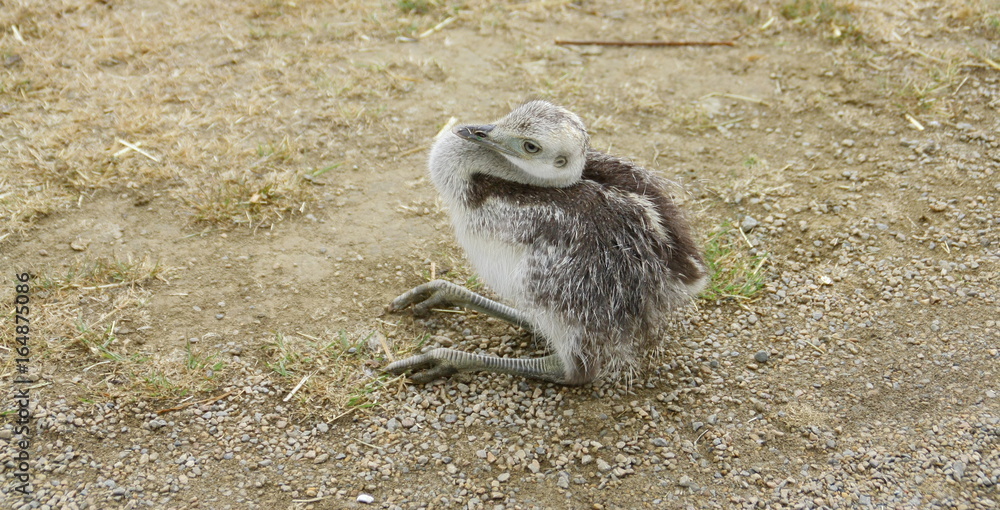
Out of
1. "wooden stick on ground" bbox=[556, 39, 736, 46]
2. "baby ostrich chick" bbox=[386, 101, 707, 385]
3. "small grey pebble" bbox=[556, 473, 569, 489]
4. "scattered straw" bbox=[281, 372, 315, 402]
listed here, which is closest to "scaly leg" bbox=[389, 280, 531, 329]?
"baby ostrich chick" bbox=[386, 101, 707, 385]

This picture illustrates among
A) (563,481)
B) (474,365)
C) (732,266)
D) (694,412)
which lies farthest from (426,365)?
(732,266)

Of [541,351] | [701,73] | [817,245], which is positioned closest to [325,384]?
[541,351]

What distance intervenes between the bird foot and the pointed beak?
1017 mm

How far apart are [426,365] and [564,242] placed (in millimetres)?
961

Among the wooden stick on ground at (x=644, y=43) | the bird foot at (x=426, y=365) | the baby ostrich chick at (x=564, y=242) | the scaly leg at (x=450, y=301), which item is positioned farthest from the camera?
the wooden stick on ground at (x=644, y=43)

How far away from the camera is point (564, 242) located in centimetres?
356

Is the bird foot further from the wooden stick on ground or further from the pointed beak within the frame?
the wooden stick on ground

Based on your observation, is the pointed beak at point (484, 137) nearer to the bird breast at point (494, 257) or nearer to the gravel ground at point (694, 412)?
the bird breast at point (494, 257)

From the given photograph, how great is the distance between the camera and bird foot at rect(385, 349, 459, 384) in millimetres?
3842

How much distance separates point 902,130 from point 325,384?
4.28 m

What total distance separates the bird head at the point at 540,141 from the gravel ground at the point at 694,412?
985 mm

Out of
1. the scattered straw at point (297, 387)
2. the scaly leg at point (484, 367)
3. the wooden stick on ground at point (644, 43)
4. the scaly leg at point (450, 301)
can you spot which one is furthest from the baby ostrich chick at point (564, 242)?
the wooden stick on ground at point (644, 43)

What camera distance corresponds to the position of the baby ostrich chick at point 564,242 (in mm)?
3557

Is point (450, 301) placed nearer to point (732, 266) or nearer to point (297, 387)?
point (297, 387)
